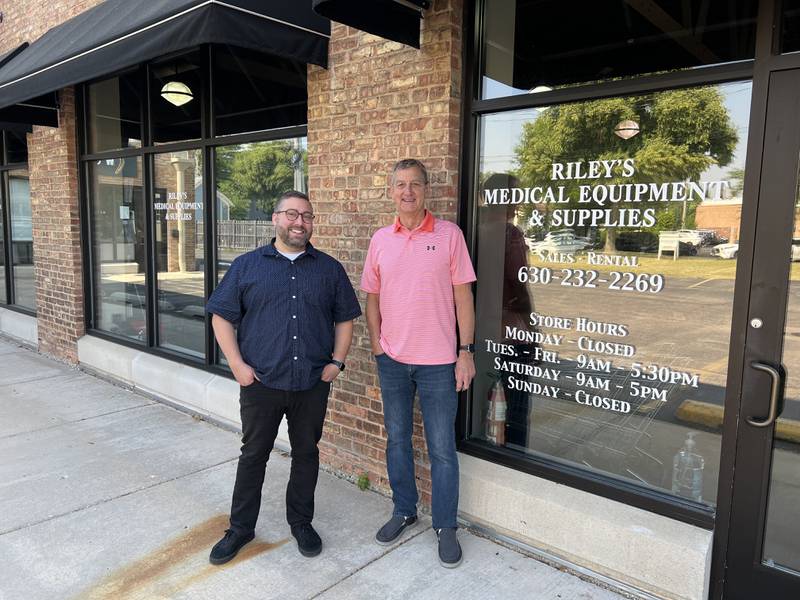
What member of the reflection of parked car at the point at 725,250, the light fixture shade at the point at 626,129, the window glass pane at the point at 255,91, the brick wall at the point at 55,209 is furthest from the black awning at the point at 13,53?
the reflection of parked car at the point at 725,250

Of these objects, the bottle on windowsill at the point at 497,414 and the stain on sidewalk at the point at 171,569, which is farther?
the bottle on windowsill at the point at 497,414

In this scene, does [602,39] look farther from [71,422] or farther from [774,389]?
[71,422]

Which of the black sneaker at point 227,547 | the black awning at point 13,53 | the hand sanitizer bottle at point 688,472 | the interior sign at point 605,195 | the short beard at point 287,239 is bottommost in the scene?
the black sneaker at point 227,547

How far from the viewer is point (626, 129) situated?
2.96m

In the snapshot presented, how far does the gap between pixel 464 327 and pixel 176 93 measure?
157 inches

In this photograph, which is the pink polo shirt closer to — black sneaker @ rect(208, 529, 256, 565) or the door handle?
black sneaker @ rect(208, 529, 256, 565)

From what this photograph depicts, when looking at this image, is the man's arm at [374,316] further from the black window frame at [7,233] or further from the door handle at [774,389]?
the black window frame at [7,233]

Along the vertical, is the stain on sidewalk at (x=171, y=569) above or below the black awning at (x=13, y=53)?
below

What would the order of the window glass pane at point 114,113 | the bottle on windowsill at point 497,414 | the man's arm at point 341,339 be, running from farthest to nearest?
1. the window glass pane at point 114,113
2. the bottle on windowsill at point 497,414
3. the man's arm at point 341,339

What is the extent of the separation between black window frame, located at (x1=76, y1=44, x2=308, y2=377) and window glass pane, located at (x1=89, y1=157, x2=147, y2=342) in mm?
67

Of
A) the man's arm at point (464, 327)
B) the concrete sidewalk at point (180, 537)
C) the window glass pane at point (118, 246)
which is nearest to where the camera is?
the concrete sidewalk at point (180, 537)

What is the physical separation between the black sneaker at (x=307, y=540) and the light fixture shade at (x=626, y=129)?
101 inches

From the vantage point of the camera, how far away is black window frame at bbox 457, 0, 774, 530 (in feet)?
8.77

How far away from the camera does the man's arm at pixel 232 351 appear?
2.91 metres
